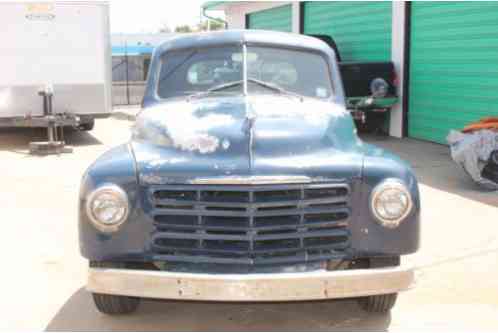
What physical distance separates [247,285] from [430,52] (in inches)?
391

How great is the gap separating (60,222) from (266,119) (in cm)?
326

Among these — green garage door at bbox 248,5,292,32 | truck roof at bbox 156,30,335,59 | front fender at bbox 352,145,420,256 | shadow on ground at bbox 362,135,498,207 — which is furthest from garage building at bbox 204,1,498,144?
front fender at bbox 352,145,420,256

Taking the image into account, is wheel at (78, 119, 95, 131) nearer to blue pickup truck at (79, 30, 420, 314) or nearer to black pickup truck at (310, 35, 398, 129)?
black pickup truck at (310, 35, 398, 129)

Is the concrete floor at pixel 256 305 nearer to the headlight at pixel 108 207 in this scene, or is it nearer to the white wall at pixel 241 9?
the headlight at pixel 108 207

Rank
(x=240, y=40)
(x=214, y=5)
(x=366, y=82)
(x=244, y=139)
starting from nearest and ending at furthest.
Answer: (x=244, y=139)
(x=240, y=40)
(x=366, y=82)
(x=214, y=5)

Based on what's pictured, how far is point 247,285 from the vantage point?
11.3 feet

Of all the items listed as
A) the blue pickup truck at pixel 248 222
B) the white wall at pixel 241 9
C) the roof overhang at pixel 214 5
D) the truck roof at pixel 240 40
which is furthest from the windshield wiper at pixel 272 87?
the roof overhang at pixel 214 5

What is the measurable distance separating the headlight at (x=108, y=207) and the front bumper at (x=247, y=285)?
262 millimetres

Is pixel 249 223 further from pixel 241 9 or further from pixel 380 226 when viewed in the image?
pixel 241 9

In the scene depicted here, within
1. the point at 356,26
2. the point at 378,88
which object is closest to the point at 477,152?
the point at 378,88

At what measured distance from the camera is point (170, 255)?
3695mm

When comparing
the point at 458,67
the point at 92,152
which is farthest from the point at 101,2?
the point at 458,67

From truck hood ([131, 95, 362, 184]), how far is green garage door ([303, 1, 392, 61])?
970 cm

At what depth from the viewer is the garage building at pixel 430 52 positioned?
10.9 m
